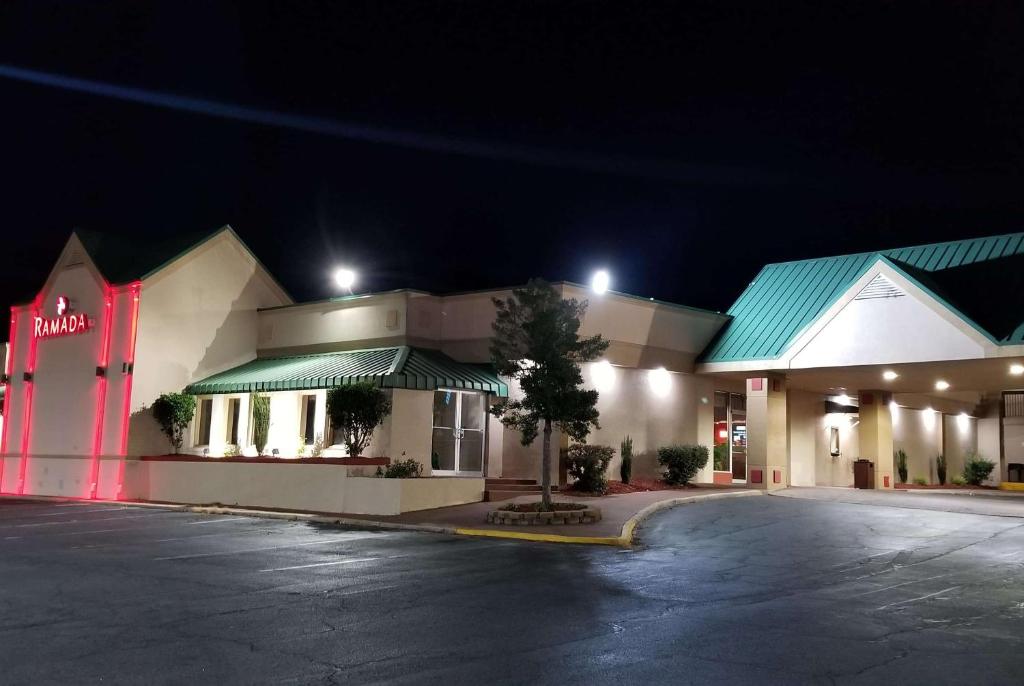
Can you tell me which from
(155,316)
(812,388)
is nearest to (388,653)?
(155,316)

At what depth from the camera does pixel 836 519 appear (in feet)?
64.2

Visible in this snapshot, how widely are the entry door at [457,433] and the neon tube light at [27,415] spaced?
16200 mm

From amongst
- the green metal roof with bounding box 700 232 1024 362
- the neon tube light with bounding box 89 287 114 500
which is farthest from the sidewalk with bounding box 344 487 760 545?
the neon tube light with bounding box 89 287 114 500

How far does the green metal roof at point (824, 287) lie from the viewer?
24.9 m

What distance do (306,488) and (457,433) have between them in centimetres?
470

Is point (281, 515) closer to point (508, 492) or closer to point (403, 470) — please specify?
point (403, 470)

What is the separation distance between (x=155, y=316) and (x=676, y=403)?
17.2 metres

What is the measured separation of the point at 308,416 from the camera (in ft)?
88.6

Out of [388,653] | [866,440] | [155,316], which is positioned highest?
[155,316]

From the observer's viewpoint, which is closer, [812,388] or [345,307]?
[345,307]

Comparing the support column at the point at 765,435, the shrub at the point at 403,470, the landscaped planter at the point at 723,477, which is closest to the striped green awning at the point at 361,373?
the shrub at the point at 403,470

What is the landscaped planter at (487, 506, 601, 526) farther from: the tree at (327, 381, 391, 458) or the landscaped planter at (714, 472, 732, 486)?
the landscaped planter at (714, 472, 732, 486)

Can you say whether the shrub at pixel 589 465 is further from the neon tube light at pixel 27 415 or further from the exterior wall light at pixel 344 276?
the neon tube light at pixel 27 415

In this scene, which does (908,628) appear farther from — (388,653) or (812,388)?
(812,388)
